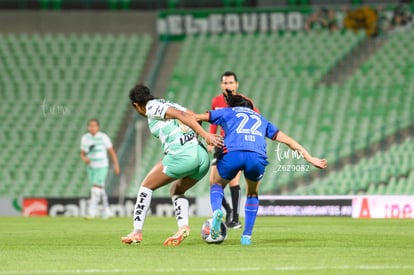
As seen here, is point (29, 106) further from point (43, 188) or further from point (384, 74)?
point (384, 74)

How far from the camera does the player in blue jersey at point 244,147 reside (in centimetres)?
1213

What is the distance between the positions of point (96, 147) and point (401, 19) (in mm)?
13494

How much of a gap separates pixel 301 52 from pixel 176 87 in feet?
13.4

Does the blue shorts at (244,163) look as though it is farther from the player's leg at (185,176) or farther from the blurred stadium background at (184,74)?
the blurred stadium background at (184,74)

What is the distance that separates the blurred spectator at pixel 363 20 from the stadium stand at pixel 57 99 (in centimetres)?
677

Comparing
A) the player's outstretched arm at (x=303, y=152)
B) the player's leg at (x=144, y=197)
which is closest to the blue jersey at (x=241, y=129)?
the player's outstretched arm at (x=303, y=152)

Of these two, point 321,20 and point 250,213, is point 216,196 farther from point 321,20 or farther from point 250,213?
point 321,20

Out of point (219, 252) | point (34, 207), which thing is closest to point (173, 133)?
point (219, 252)

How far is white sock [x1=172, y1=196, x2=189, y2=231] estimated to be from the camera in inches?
500

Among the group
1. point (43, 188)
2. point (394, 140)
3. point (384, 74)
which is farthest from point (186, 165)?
point (384, 74)

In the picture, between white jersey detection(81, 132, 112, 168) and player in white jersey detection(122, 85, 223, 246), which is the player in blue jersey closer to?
player in white jersey detection(122, 85, 223, 246)

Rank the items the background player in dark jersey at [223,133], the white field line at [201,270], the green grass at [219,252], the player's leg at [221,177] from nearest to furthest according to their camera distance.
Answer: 1. the white field line at [201,270]
2. the green grass at [219,252]
3. the player's leg at [221,177]
4. the background player in dark jersey at [223,133]

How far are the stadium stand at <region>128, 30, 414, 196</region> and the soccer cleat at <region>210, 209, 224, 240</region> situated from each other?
12.7 m

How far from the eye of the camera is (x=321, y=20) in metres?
32.8
